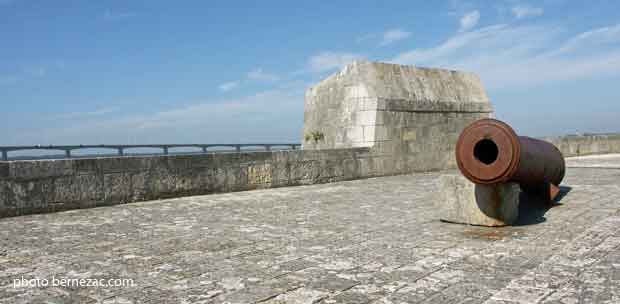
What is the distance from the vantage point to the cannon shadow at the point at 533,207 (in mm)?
4879

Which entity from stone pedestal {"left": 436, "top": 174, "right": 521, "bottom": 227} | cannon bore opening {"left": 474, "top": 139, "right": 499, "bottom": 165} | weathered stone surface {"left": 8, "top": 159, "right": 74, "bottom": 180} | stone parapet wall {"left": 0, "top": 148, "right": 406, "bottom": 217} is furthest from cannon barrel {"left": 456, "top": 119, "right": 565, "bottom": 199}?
weathered stone surface {"left": 8, "top": 159, "right": 74, "bottom": 180}

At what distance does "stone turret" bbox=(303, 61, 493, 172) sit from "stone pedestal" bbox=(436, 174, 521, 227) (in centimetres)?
531

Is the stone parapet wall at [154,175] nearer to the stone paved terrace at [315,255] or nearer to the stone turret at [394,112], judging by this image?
the stone paved terrace at [315,255]

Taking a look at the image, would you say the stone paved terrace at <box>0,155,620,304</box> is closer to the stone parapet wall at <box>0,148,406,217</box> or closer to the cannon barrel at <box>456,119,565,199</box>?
the stone parapet wall at <box>0,148,406,217</box>

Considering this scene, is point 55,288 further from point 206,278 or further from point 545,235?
point 545,235

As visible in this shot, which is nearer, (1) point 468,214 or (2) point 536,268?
(2) point 536,268

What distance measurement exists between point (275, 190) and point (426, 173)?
4337 mm

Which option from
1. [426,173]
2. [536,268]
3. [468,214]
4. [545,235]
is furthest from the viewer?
[426,173]

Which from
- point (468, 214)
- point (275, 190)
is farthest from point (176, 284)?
point (275, 190)

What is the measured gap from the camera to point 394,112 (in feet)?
34.4

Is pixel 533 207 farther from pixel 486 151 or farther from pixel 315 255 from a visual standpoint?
pixel 315 255

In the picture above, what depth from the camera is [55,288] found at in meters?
2.78

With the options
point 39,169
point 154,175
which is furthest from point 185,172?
point 39,169

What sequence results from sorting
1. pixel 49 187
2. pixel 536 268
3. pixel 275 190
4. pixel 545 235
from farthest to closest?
1. pixel 275 190
2. pixel 49 187
3. pixel 545 235
4. pixel 536 268
